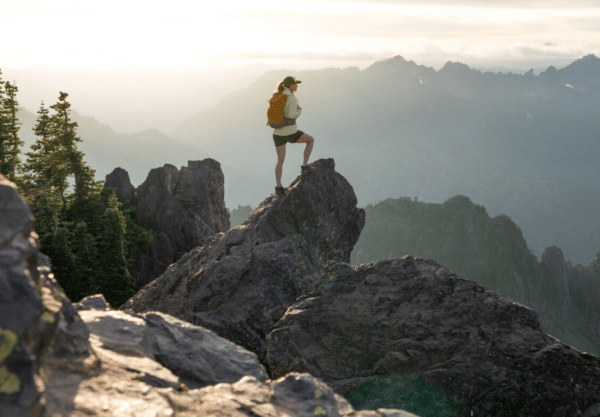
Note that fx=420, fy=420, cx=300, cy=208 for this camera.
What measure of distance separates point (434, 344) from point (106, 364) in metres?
7.11

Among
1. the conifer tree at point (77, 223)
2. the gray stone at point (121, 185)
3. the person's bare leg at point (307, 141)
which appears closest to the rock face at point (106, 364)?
the person's bare leg at point (307, 141)

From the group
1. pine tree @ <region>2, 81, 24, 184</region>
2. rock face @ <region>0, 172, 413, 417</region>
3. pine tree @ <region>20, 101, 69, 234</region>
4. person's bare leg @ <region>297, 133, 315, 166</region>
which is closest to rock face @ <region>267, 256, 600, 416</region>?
rock face @ <region>0, 172, 413, 417</region>

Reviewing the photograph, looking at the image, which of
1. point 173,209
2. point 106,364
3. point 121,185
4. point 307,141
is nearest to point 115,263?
point 173,209

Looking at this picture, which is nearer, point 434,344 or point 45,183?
point 434,344

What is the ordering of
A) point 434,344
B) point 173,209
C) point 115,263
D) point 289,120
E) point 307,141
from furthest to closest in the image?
1. point 173,209
2. point 115,263
3. point 307,141
4. point 289,120
5. point 434,344

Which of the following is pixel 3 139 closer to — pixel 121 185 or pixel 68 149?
pixel 68 149

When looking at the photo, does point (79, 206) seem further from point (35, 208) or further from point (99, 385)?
point (99, 385)

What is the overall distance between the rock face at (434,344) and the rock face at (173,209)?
98.9 feet

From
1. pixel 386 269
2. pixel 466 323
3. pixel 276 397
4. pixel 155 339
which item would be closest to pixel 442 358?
pixel 466 323

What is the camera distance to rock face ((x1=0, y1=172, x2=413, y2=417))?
4191 mm

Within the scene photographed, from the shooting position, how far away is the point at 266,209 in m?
19.0

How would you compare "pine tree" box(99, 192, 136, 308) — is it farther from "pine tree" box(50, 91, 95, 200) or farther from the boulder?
the boulder

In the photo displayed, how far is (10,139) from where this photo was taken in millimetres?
42438

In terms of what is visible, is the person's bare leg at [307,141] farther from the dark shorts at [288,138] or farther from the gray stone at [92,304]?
the gray stone at [92,304]
